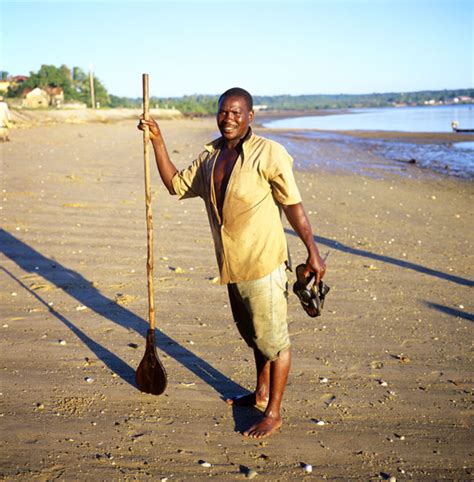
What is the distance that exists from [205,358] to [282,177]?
184 centimetres

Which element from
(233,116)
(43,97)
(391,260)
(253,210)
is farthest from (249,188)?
(43,97)

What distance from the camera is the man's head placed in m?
3.39

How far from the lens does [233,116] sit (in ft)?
11.1

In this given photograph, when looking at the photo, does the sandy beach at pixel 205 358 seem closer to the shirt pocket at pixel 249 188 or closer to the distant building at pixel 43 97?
the shirt pocket at pixel 249 188

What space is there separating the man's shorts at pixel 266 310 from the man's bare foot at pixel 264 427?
372 millimetres

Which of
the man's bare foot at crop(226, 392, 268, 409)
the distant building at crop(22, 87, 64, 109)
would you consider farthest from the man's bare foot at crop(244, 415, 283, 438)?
the distant building at crop(22, 87, 64, 109)

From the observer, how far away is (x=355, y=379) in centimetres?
427

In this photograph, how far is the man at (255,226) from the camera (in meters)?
3.33

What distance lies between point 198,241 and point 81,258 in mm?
1613

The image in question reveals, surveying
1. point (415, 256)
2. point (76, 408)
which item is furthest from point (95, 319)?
point (415, 256)

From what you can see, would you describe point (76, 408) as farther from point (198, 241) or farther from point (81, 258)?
point (198, 241)

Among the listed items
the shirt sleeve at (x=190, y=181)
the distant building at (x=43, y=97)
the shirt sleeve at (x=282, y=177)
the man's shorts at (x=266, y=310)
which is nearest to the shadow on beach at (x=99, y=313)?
the man's shorts at (x=266, y=310)

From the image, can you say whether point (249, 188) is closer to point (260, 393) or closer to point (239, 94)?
point (239, 94)

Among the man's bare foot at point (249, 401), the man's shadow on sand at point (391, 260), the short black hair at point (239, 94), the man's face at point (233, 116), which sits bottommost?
the man's bare foot at point (249, 401)
